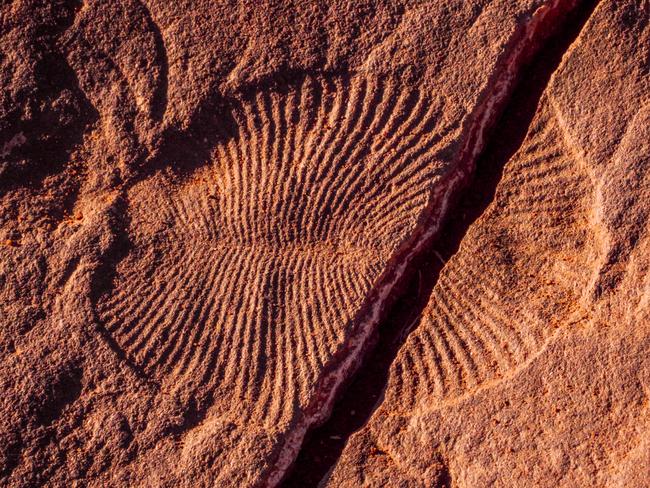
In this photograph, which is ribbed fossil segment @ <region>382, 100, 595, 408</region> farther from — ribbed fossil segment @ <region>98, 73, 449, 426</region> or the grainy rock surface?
ribbed fossil segment @ <region>98, 73, 449, 426</region>

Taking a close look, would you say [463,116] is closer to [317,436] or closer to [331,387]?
[331,387]

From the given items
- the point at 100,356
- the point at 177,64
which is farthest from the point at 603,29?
the point at 100,356

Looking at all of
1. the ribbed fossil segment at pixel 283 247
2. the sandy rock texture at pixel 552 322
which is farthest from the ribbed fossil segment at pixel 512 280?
the ribbed fossil segment at pixel 283 247

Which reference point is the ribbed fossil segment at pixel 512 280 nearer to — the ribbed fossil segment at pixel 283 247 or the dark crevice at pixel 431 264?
the dark crevice at pixel 431 264

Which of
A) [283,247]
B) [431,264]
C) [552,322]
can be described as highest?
[283,247]

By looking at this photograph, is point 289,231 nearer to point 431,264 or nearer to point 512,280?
point 431,264

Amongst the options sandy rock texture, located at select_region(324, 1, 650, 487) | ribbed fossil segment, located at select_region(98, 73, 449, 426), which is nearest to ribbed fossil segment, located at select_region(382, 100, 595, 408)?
sandy rock texture, located at select_region(324, 1, 650, 487)

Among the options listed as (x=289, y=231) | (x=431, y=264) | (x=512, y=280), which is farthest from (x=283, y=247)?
(x=512, y=280)
